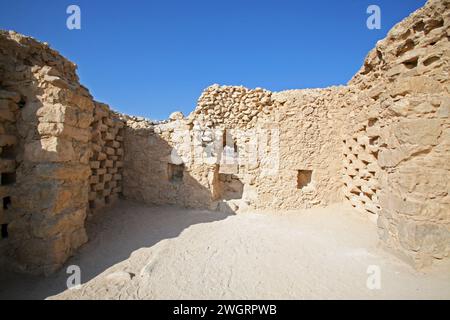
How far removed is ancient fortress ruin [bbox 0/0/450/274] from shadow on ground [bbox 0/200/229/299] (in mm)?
211

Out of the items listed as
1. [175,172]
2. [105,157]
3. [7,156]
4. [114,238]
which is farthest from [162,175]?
[7,156]

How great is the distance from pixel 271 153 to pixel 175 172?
9.76 ft

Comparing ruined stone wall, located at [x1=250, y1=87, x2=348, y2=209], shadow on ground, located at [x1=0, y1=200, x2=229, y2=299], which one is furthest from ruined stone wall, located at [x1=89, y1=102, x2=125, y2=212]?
ruined stone wall, located at [x1=250, y1=87, x2=348, y2=209]

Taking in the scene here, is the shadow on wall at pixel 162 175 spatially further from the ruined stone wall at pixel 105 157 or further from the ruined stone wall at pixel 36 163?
the ruined stone wall at pixel 36 163

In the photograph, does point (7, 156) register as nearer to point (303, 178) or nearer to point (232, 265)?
point (232, 265)

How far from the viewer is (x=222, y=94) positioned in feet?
23.3

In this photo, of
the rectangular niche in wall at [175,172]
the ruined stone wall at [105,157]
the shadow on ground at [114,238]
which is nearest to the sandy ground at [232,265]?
the shadow on ground at [114,238]

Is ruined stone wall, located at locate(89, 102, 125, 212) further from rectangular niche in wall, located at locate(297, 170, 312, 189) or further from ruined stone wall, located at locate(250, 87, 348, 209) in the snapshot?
rectangular niche in wall, located at locate(297, 170, 312, 189)

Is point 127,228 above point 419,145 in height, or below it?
below

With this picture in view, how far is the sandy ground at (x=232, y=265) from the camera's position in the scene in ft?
8.60

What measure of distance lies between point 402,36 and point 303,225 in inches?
162

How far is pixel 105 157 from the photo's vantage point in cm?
566

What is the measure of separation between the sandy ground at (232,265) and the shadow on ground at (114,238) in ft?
0.05
